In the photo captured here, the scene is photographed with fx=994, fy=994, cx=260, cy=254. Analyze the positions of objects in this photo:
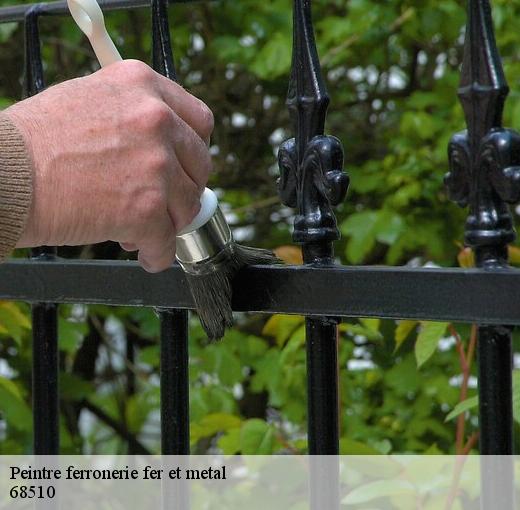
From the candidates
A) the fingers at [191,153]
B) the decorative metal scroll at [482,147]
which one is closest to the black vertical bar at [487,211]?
the decorative metal scroll at [482,147]

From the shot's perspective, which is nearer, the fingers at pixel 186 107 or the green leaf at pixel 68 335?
the fingers at pixel 186 107

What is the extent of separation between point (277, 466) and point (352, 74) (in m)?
1.73

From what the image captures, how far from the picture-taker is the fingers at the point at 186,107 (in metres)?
1.05

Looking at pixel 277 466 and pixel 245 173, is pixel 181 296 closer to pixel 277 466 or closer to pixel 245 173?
pixel 277 466

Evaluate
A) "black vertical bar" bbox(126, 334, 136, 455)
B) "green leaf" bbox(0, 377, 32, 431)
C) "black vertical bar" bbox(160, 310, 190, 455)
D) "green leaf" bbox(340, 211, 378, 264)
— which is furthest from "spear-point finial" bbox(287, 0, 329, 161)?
"black vertical bar" bbox(126, 334, 136, 455)

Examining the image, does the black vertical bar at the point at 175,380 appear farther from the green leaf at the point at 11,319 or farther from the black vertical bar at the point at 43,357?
the green leaf at the point at 11,319

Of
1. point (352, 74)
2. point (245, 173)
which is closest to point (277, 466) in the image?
point (245, 173)

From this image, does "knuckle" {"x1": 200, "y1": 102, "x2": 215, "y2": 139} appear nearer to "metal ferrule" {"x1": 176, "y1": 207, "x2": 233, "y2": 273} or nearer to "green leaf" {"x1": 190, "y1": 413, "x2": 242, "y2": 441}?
"metal ferrule" {"x1": 176, "y1": 207, "x2": 233, "y2": 273}

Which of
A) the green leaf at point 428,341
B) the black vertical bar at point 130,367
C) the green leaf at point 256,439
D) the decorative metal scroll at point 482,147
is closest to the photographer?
the decorative metal scroll at point 482,147

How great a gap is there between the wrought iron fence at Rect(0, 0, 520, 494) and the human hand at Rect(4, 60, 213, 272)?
15 cm

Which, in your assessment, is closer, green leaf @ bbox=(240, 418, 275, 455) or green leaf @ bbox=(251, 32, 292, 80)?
green leaf @ bbox=(240, 418, 275, 455)

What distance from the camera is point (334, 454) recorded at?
3.57 feet

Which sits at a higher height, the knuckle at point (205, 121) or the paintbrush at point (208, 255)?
the knuckle at point (205, 121)

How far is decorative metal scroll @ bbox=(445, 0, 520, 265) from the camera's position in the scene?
96cm
